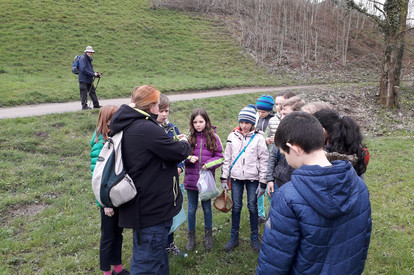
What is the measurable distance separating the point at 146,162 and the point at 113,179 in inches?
12.5

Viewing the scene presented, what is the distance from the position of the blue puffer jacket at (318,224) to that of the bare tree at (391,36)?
17.3m

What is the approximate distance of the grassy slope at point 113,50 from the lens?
48.0 feet

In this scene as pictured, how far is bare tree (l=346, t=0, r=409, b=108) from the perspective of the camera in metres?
15.4

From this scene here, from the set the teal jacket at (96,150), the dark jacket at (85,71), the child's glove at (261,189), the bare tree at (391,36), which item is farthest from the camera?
the bare tree at (391,36)

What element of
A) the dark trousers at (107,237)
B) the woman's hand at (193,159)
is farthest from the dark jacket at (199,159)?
the dark trousers at (107,237)

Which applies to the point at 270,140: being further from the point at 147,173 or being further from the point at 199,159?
the point at 147,173

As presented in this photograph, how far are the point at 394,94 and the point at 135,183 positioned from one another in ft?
59.1

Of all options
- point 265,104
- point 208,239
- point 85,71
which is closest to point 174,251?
point 208,239

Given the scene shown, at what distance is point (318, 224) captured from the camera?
1.72 meters

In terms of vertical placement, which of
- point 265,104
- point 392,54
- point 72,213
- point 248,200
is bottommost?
point 72,213

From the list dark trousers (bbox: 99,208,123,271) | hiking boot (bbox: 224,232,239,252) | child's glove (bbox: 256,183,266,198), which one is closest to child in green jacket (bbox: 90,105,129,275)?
dark trousers (bbox: 99,208,123,271)

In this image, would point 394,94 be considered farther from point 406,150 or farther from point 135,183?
point 135,183

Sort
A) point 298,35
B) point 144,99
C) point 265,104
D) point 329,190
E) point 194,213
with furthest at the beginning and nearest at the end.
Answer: point 298,35 → point 265,104 → point 194,213 → point 144,99 → point 329,190

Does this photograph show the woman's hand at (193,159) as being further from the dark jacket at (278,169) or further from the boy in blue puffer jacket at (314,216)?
the boy in blue puffer jacket at (314,216)
